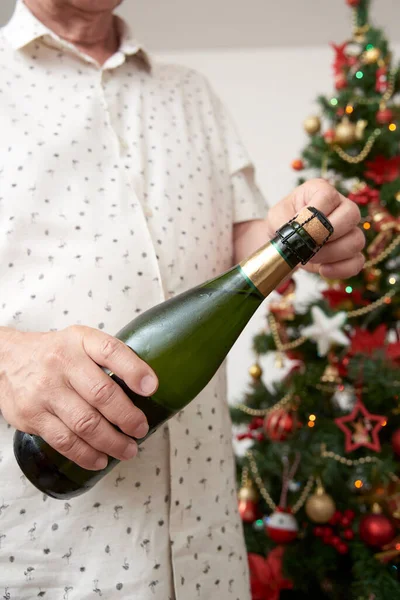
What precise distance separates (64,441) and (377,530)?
77 centimetres

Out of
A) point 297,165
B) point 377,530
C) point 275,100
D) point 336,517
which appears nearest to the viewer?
point 377,530

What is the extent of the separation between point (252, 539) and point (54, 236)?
2.95ft

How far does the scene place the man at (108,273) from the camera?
430 mm

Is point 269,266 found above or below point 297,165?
above

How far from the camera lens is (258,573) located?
112cm

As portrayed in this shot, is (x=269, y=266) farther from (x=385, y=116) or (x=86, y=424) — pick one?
(x=385, y=116)

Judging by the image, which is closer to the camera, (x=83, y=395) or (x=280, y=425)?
(x=83, y=395)

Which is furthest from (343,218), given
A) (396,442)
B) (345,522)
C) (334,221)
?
(345,522)

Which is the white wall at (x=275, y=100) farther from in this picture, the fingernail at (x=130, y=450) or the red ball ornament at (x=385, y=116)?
the fingernail at (x=130, y=450)

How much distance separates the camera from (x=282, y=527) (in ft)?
3.68

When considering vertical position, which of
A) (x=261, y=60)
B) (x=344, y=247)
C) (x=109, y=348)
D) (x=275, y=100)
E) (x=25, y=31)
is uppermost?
(x=25, y=31)

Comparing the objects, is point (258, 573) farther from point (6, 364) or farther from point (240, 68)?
point (240, 68)

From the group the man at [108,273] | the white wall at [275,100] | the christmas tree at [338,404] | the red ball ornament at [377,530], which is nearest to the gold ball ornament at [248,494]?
the christmas tree at [338,404]

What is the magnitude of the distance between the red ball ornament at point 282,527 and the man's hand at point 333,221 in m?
0.70
